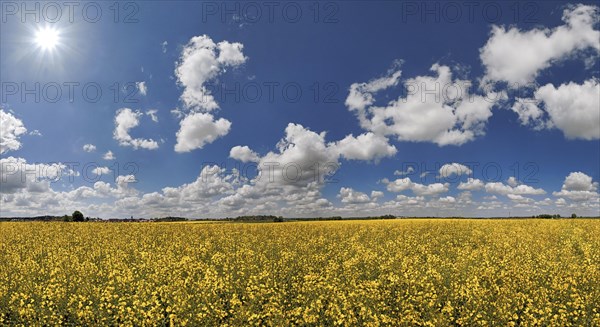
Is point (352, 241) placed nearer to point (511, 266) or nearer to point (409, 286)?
point (511, 266)

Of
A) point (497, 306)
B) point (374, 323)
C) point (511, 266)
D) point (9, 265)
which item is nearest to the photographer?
point (374, 323)

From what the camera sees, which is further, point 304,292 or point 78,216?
A: point 78,216

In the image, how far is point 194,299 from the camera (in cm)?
924

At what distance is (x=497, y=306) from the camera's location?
855 centimetres

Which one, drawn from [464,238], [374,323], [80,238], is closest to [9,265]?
[80,238]

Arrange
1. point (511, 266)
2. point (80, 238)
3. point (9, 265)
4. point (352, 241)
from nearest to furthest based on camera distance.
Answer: point (511, 266)
point (9, 265)
point (352, 241)
point (80, 238)

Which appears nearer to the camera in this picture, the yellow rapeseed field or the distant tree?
the yellow rapeseed field

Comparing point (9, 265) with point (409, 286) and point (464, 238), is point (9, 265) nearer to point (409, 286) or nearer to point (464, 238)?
point (409, 286)

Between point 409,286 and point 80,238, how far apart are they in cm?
2193

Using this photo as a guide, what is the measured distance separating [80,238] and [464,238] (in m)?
25.6

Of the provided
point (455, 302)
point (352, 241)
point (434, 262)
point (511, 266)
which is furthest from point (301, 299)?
point (352, 241)

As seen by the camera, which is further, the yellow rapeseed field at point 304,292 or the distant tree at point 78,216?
the distant tree at point 78,216

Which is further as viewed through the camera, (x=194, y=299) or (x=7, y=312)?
(x=7, y=312)

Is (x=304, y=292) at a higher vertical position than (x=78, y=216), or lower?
lower
